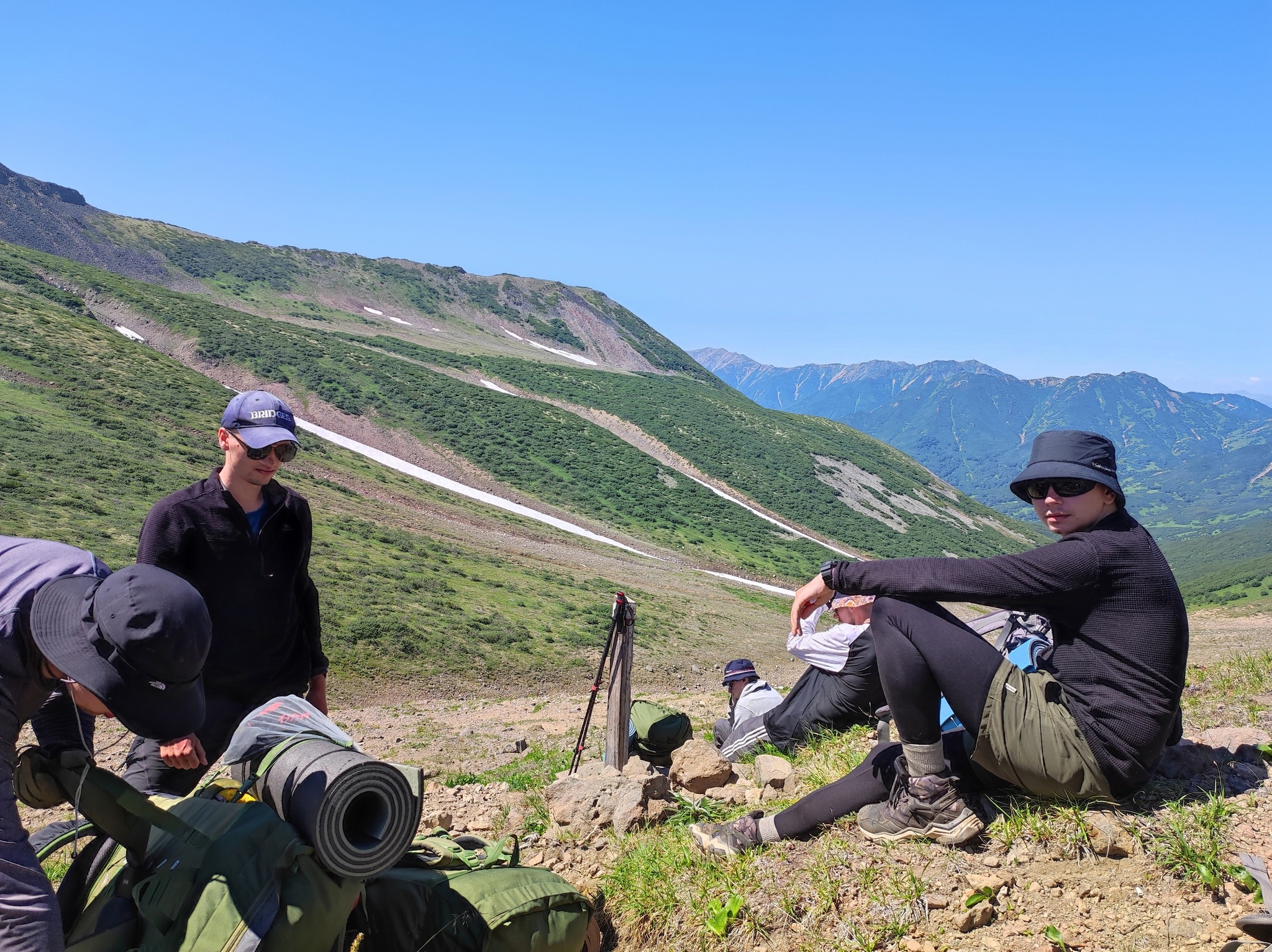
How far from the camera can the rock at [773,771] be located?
481 cm

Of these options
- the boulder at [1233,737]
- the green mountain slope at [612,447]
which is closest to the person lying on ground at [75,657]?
the boulder at [1233,737]

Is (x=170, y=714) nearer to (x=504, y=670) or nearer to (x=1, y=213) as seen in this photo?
(x=504, y=670)

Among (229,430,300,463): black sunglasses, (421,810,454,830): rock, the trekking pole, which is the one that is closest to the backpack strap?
(229,430,300,463): black sunglasses

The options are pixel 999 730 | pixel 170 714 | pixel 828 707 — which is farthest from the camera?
pixel 828 707

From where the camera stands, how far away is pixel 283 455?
355 cm

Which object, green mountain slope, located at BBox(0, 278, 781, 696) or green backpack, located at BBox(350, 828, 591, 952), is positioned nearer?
green backpack, located at BBox(350, 828, 591, 952)

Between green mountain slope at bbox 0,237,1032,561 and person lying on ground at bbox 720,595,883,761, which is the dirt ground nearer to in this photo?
person lying on ground at bbox 720,595,883,761

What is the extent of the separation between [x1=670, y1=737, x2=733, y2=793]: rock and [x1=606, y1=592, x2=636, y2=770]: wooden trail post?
482 mm

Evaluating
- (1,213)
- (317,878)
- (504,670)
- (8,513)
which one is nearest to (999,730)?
(317,878)

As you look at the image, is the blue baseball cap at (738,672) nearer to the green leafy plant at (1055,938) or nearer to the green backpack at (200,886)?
the green leafy plant at (1055,938)

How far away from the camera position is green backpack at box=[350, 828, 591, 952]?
2.80 meters

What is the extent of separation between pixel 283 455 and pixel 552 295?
118110 millimetres

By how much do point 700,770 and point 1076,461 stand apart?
9.88 ft

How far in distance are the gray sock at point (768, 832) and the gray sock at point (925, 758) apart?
0.71m
